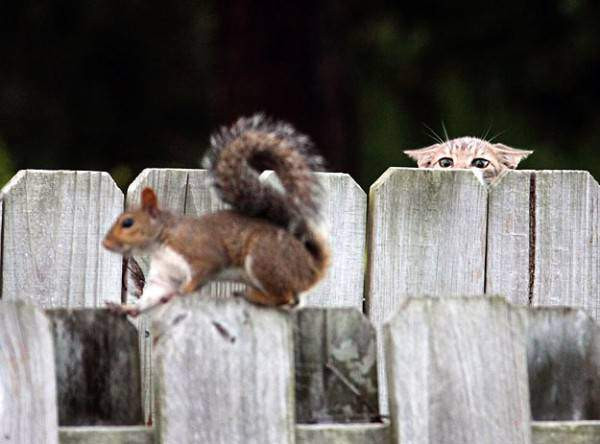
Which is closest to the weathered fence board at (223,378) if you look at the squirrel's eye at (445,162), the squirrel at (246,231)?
the squirrel at (246,231)

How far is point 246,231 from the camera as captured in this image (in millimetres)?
2607

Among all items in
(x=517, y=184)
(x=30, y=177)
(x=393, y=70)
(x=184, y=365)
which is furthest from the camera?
(x=393, y=70)

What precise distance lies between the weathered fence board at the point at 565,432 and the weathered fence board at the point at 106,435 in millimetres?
643

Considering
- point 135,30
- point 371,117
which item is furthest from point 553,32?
point 135,30

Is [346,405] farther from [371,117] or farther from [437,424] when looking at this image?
[371,117]

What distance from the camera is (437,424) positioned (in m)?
2.25

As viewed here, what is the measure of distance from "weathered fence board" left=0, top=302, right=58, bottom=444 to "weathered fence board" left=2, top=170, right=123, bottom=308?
985 mm

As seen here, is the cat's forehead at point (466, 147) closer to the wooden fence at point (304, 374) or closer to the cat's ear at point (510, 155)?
the cat's ear at point (510, 155)

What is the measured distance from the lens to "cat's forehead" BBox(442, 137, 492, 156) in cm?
506

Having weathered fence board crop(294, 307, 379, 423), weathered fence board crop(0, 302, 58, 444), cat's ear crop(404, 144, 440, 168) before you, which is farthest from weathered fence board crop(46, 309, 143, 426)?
cat's ear crop(404, 144, 440, 168)

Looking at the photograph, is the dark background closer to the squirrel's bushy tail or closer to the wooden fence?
the squirrel's bushy tail

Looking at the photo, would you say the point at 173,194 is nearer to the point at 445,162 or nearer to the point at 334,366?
the point at 334,366

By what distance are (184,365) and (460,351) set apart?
44 cm

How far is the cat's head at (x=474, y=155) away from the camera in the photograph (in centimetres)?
500
